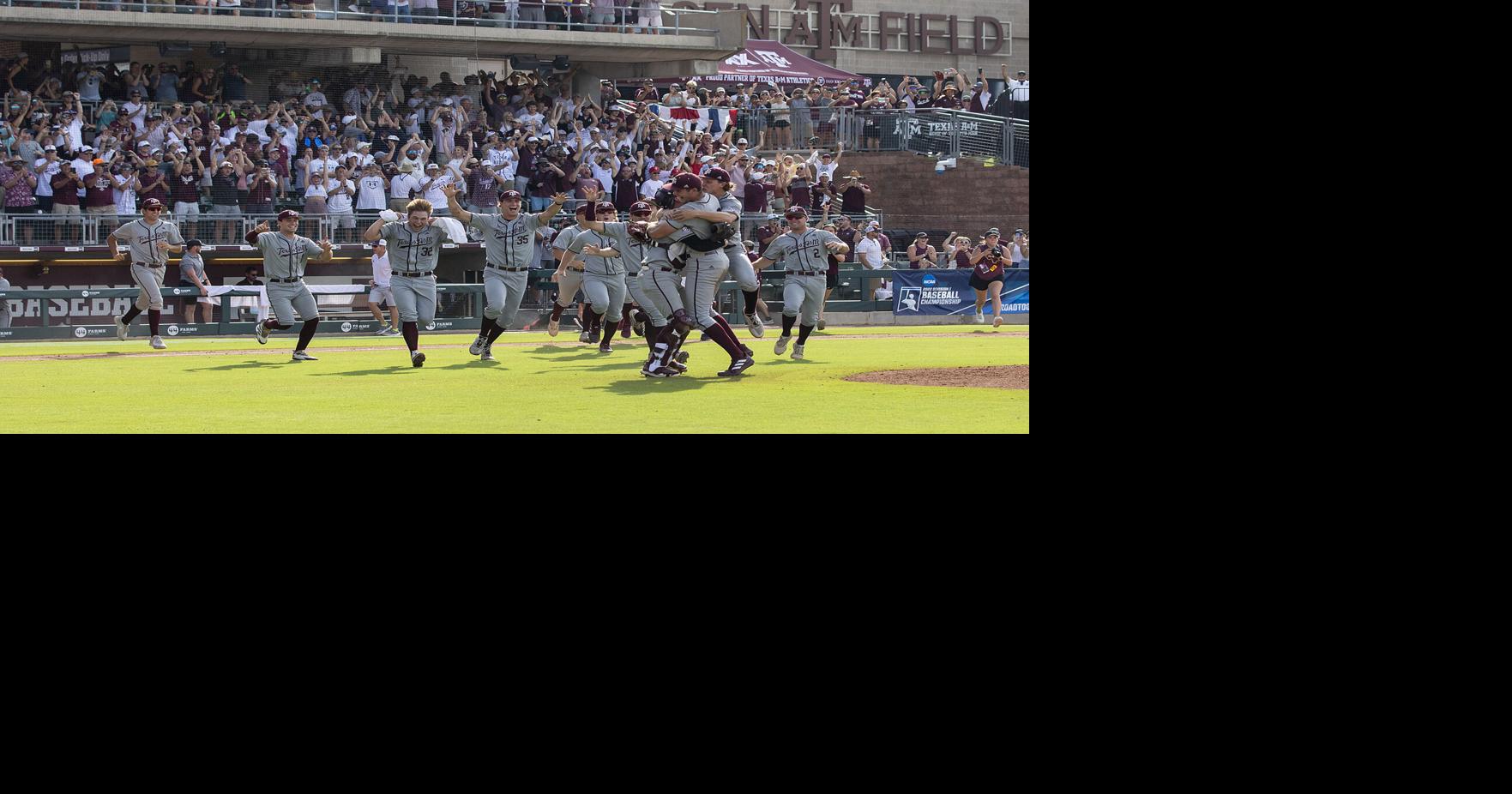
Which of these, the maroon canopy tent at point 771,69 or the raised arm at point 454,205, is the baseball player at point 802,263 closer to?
the raised arm at point 454,205

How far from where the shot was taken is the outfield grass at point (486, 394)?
12.1m

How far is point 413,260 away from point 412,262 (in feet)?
0.09

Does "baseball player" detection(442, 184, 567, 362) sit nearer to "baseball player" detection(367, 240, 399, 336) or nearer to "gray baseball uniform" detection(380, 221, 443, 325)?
"gray baseball uniform" detection(380, 221, 443, 325)

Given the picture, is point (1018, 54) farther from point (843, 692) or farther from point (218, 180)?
point (843, 692)

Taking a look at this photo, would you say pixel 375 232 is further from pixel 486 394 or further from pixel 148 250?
pixel 148 250

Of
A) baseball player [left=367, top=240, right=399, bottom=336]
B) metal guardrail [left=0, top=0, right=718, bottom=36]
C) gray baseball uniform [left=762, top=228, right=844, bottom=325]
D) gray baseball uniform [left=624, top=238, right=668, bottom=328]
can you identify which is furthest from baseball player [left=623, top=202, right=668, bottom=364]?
metal guardrail [left=0, top=0, right=718, bottom=36]

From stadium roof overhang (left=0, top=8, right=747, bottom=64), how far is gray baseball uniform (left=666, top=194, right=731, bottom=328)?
1906 cm

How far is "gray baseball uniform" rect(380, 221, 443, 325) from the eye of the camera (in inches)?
636

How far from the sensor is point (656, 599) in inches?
248

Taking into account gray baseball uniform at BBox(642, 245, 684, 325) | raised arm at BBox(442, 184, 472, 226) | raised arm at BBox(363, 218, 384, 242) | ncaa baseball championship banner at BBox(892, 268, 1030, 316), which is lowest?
ncaa baseball championship banner at BBox(892, 268, 1030, 316)

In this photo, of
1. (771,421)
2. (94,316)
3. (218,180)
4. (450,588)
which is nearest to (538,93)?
(218,180)

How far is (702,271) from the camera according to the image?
14.4 meters

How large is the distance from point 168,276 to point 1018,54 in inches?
852

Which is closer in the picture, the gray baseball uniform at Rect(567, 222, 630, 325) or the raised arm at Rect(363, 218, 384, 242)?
the raised arm at Rect(363, 218, 384, 242)
